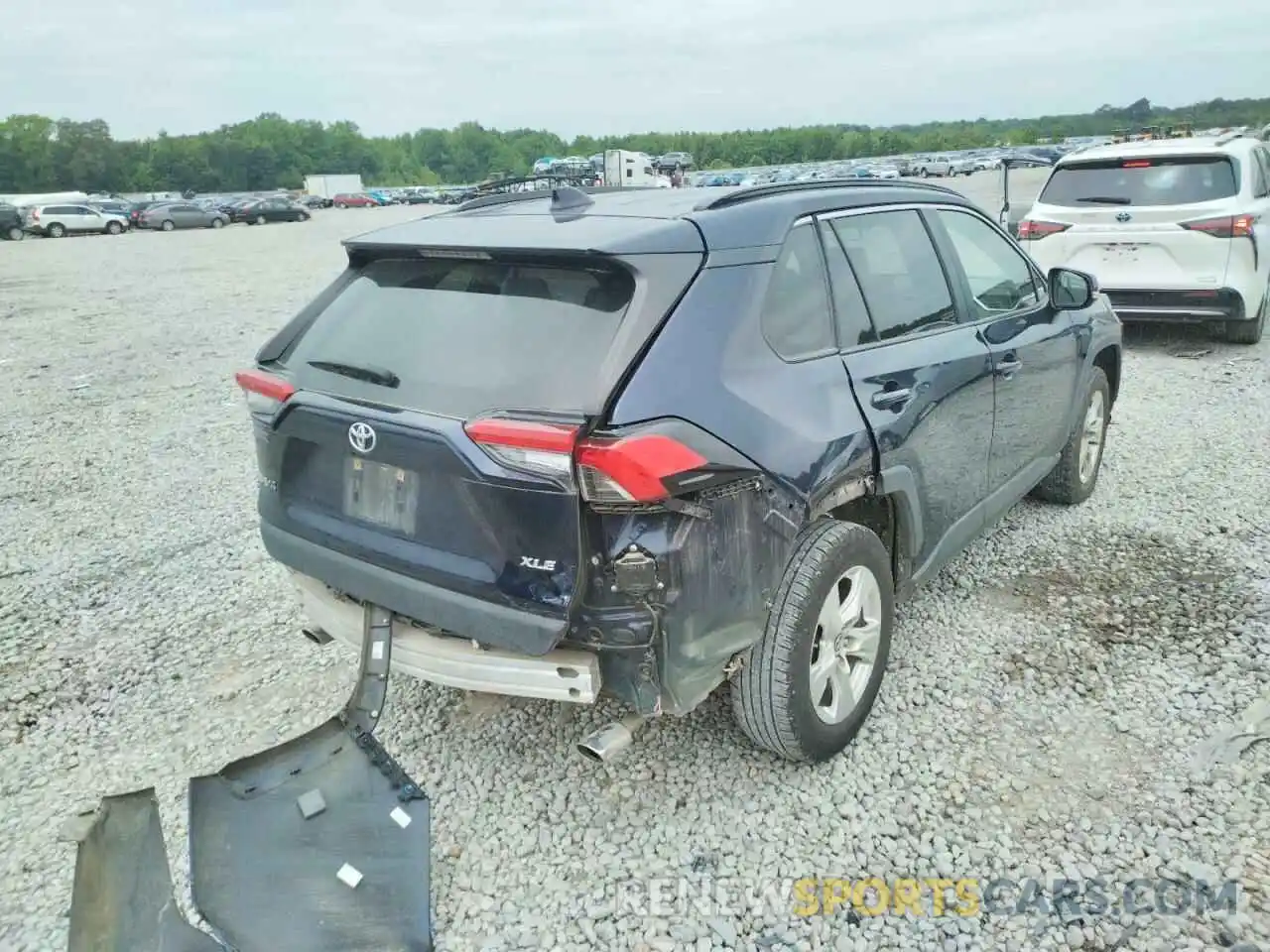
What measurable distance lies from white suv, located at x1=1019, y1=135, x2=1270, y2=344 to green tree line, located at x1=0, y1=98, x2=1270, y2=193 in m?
67.9

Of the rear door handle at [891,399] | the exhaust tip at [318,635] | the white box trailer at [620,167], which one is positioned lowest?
the exhaust tip at [318,635]

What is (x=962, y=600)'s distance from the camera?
4.11 meters

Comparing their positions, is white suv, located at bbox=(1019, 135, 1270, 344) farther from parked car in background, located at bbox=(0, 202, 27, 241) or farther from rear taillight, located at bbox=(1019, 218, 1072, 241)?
parked car in background, located at bbox=(0, 202, 27, 241)

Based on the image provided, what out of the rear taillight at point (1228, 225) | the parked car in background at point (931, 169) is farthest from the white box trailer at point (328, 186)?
the rear taillight at point (1228, 225)

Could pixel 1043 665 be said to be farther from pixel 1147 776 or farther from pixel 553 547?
pixel 553 547

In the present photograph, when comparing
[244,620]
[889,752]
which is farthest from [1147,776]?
[244,620]

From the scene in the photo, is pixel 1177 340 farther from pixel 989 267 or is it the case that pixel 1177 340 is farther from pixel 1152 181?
pixel 989 267

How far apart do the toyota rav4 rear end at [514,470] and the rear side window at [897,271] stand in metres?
0.89

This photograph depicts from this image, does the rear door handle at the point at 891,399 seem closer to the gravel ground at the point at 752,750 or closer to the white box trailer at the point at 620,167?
the gravel ground at the point at 752,750

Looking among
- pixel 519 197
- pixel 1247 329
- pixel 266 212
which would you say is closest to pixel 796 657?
pixel 519 197

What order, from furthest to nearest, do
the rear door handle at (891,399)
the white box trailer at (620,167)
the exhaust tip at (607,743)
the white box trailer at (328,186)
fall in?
the white box trailer at (328,186)
the white box trailer at (620,167)
the rear door handle at (891,399)
the exhaust tip at (607,743)

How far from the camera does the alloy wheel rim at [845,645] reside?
9.55 feet

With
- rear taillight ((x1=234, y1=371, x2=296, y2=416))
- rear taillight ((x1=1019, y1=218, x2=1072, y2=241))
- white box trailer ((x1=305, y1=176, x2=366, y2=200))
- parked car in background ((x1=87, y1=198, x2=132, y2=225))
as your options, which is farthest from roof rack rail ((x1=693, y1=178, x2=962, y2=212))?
white box trailer ((x1=305, y1=176, x2=366, y2=200))

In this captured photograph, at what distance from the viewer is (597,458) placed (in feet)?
7.39
